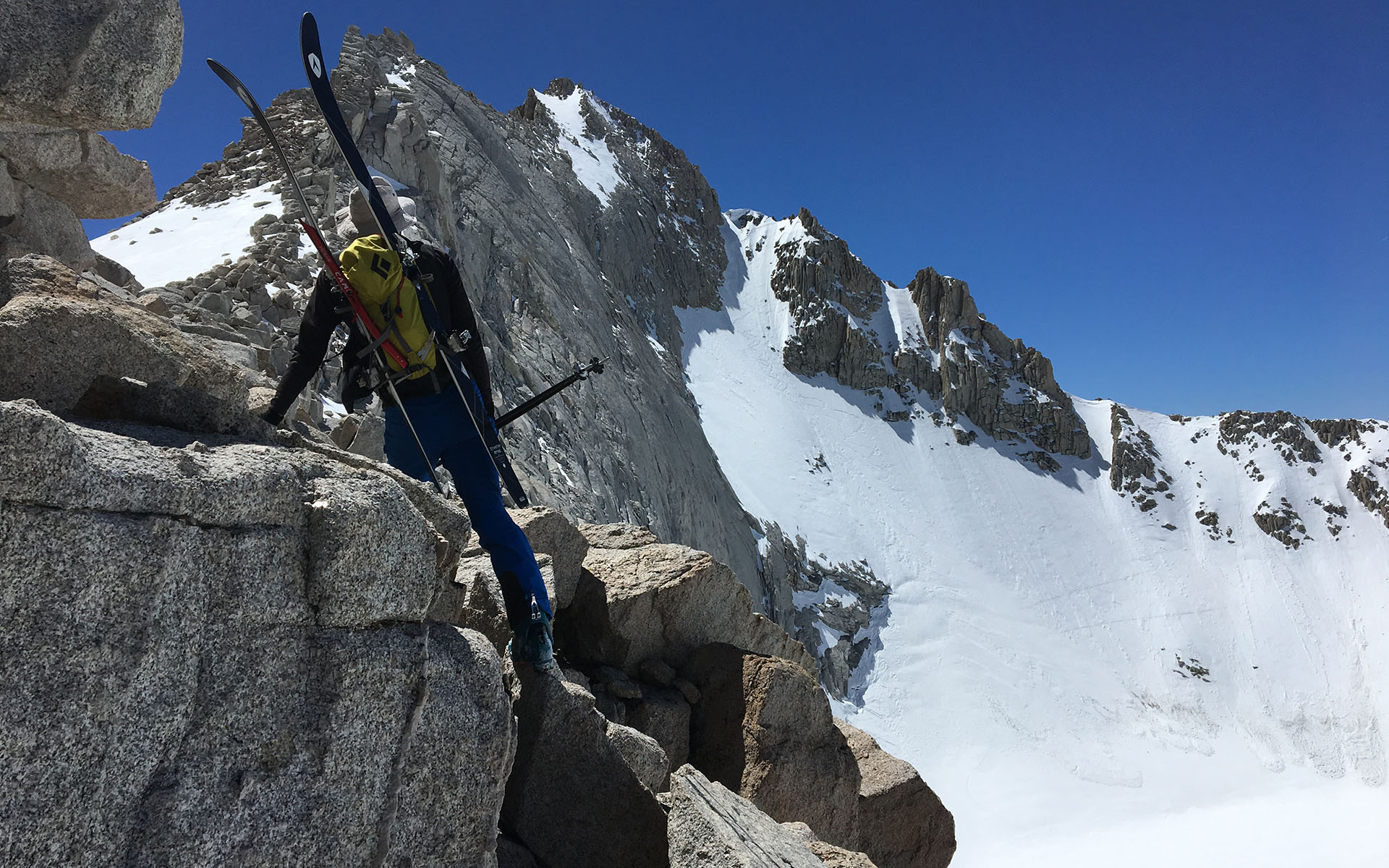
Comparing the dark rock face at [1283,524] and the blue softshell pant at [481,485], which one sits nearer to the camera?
the blue softshell pant at [481,485]

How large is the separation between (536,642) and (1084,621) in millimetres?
78806

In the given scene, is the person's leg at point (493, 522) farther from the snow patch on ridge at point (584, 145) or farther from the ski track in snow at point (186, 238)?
the snow patch on ridge at point (584, 145)

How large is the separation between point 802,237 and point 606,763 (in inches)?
4084

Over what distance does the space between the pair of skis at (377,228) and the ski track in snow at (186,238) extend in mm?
9297

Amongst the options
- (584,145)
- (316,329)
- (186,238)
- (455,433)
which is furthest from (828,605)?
(316,329)

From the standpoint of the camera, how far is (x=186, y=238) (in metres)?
17.1

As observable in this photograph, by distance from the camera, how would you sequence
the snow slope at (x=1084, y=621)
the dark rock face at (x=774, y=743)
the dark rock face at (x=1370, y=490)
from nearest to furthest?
the dark rock face at (x=774, y=743) → the snow slope at (x=1084, y=621) → the dark rock face at (x=1370, y=490)

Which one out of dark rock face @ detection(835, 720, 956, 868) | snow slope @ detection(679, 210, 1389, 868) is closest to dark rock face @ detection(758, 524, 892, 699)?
snow slope @ detection(679, 210, 1389, 868)

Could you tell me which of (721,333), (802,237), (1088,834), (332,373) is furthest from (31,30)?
(802,237)

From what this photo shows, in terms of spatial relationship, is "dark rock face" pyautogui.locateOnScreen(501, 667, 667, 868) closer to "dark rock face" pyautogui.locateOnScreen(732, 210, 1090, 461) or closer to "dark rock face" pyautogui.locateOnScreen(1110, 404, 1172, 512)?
"dark rock face" pyautogui.locateOnScreen(732, 210, 1090, 461)

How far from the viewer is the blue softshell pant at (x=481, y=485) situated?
4.84 meters

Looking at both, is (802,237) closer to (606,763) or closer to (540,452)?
(540,452)

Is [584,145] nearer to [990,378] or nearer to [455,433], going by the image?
[990,378]

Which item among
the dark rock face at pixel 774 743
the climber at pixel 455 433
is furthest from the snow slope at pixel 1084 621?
the climber at pixel 455 433
